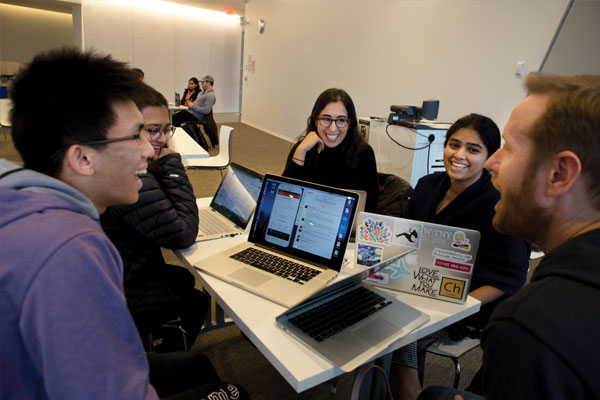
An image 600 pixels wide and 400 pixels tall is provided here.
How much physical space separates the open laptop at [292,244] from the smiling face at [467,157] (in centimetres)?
66

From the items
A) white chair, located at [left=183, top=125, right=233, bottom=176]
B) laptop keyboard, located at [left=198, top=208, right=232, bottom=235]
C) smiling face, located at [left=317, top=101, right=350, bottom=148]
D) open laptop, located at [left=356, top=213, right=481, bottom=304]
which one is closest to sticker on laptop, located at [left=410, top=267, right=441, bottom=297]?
open laptop, located at [left=356, top=213, right=481, bottom=304]

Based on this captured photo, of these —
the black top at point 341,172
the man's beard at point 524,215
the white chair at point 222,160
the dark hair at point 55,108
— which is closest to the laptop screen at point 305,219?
the man's beard at point 524,215

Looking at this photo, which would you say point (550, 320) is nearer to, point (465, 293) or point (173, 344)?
point (465, 293)

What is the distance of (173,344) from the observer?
1.76m

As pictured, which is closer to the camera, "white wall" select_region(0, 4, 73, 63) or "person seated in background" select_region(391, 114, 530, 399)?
"person seated in background" select_region(391, 114, 530, 399)

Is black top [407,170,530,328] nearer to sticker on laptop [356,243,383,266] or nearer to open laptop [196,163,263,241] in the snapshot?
sticker on laptop [356,243,383,266]

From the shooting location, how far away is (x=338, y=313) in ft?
3.58

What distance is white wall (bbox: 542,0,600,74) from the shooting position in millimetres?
3178

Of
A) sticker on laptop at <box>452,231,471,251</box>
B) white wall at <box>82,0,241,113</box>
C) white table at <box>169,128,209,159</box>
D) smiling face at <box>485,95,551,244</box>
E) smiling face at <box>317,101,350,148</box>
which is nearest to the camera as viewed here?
smiling face at <box>485,95,551,244</box>

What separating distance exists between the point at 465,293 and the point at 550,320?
2.35ft

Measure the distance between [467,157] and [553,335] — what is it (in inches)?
48.4

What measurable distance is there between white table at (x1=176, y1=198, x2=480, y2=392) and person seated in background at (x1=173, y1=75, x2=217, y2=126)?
18.7ft

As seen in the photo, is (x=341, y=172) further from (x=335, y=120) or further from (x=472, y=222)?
(x=472, y=222)

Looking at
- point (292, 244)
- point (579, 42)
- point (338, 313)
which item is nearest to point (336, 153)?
point (292, 244)
